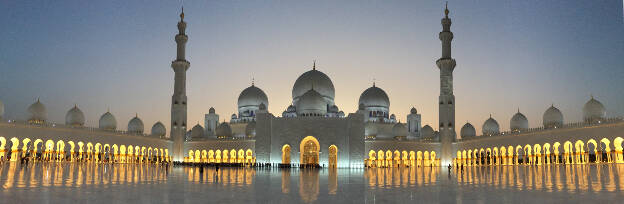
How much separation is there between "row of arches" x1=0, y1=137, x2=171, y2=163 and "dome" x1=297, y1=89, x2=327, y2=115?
434 inches

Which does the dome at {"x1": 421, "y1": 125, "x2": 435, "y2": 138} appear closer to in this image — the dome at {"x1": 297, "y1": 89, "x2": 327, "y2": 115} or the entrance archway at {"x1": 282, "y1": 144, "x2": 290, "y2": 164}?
the dome at {"x1": 297, "y1": 89, "x2": 327, "y2": 115}

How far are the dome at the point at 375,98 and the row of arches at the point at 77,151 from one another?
640 inches

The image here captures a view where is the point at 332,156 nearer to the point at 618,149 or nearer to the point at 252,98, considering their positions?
the point at 252,98

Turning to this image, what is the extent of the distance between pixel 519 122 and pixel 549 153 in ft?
18.9

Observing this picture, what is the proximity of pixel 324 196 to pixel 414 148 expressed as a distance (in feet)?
99.4

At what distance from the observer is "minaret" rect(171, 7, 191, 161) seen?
3784 cm

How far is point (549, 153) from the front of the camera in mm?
29766

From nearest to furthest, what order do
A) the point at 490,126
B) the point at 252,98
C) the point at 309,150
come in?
1. the point at 309,150
2. the point at 490,126
3. the point at 252,98

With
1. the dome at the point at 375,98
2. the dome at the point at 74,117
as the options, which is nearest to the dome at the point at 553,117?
the dome at the point at 375,98

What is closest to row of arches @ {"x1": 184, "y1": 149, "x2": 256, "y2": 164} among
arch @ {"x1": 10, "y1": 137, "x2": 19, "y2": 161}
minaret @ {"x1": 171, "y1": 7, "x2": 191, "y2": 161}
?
minaret @ {"x1": 171, "y1": 7, "x2": 191, "y2": 161}

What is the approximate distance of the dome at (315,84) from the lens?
39.7 m

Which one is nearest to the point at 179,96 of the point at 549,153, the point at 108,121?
the point at 108,121

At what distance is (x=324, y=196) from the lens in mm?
8461

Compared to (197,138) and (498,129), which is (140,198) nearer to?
(197,138)
